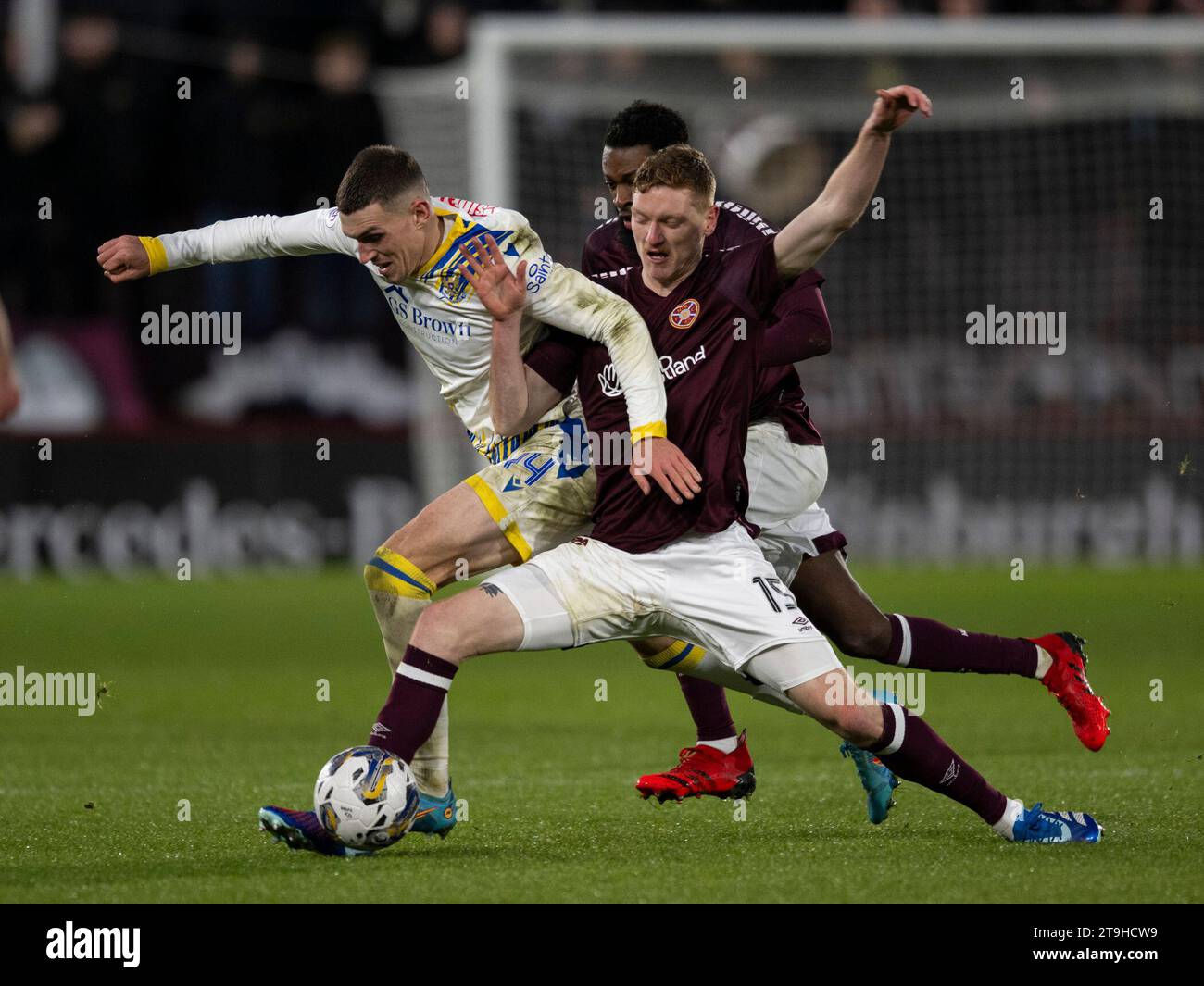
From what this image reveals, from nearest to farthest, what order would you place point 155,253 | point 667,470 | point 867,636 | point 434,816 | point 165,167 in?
point 667,470
point 434,816
point 155,253
point 867,636
point 165,167

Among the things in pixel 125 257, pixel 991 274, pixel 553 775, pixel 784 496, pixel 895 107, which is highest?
pixel 991 274

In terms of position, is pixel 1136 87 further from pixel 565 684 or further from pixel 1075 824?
pixel 1075 824

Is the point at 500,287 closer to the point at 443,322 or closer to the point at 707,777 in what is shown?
the point at 443,322

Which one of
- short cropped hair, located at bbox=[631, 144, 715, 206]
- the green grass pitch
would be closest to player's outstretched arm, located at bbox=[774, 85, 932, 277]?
short cropped hair, located at bbox=[631, 144, 715, 206]

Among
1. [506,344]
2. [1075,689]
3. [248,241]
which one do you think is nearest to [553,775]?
[1075,689]

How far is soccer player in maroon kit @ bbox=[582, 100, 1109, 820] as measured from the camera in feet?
21.5

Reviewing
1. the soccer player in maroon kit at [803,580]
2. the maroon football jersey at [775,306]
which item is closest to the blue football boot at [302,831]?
the soccer player in maroon kit at [803,580]

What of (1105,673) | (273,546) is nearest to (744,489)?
(1105,673)

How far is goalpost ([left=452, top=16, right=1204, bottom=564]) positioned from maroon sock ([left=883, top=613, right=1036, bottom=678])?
8578mm

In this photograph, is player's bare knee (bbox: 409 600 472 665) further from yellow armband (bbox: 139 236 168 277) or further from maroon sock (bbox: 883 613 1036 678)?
maroon sock (bbox: 883 613 1036 678)

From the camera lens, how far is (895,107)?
5.31 metres

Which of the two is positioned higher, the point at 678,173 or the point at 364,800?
the point at 678,173

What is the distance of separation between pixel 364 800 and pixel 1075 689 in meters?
2.72

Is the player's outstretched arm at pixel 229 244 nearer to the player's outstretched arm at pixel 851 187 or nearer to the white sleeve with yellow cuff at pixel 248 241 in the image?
the white sleeve with yellow cuff at pixel 248 241
